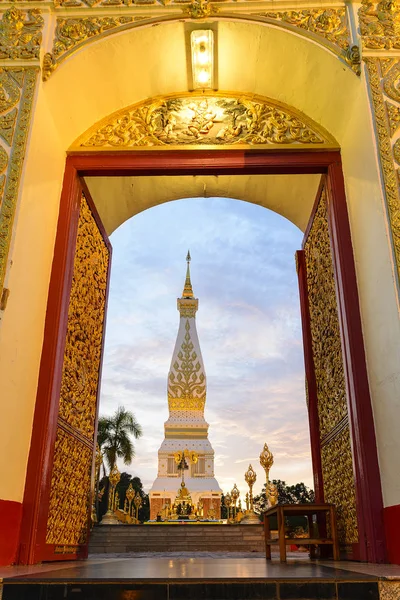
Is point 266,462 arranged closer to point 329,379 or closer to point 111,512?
point 111,512

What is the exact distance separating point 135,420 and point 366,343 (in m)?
17.5

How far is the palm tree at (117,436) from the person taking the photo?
19.3m

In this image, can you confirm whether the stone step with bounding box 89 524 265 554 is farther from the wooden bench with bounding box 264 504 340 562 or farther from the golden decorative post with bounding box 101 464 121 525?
the wooden bench with bounding box 264 504 340 562

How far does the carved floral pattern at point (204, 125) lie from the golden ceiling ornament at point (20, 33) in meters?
0.73

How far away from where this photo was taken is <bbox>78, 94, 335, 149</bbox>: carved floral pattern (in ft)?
13.3

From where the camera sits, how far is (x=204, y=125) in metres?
4.14

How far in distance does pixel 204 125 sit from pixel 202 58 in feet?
1.61

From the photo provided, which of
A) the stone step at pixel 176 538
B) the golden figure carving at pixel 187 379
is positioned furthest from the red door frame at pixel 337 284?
→ the golden figure carving at pixel 187 379

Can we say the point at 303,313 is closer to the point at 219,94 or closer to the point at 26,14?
the point at 219,94

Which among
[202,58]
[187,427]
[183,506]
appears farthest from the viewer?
[187,427]

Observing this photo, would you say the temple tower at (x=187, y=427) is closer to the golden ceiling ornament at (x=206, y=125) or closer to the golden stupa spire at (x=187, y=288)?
the golden stupa spire at (x=187, y=288)

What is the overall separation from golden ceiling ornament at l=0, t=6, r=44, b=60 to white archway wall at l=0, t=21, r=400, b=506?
25cm

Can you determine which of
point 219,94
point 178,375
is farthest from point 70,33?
point 178,375

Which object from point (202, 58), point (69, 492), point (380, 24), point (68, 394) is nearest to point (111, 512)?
point (69, 492)
